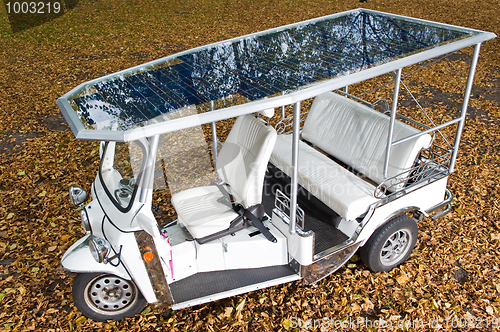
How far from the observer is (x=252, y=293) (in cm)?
429

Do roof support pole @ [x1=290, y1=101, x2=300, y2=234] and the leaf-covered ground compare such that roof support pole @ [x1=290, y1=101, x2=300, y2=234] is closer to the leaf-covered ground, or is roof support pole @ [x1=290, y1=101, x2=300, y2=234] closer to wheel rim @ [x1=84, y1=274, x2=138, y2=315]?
the leaf-covered ground

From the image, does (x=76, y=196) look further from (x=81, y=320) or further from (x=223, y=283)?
(x=223, y=283)

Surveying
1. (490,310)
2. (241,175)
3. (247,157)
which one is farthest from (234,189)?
(490,310)

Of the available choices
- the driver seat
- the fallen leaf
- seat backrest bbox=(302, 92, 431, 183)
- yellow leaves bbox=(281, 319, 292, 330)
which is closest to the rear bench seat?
seat backrest bbox=(302, 92, 431, 183)

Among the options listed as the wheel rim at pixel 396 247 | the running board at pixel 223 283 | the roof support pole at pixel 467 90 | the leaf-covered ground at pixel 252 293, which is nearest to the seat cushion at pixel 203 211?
the running board at pixel 223 283

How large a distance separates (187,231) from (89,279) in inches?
39.6

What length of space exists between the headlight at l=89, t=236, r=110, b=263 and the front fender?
0.32ft

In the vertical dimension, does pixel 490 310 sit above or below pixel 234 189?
below

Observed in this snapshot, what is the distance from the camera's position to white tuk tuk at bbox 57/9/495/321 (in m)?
3.36

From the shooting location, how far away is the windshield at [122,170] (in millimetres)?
3469

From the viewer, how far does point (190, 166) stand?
4.07 m

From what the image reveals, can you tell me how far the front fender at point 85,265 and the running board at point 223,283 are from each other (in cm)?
54

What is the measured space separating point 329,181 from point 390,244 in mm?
991

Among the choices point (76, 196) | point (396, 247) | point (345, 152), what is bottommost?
point (396, 247)
